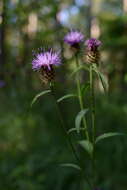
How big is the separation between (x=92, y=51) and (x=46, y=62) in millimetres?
242

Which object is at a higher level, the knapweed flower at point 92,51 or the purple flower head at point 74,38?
the purple flower head at point 74,38

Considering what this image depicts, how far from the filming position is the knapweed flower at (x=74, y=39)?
2240 mm

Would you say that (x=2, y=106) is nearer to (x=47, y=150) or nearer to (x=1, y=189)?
(x=47, y=150)

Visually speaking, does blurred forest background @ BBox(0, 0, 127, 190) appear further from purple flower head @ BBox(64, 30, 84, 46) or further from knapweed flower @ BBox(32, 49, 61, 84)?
knapweed flower @ BBox(32, 49, 61, 84)

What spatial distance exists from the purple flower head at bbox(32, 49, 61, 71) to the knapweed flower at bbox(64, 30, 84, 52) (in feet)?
0.86

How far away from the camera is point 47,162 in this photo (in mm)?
4531

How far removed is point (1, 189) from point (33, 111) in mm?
2390

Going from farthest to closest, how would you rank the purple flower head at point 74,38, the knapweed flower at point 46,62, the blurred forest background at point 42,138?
the blurred forest background at point 42,138, the purple flower head at point 74,38, the knapweed flower at point 46,62

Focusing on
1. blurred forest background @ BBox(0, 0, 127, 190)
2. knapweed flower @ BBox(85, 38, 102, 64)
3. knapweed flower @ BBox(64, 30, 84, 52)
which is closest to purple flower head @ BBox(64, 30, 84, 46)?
knapweed flower @ BBox(64, 30, 84, 52)

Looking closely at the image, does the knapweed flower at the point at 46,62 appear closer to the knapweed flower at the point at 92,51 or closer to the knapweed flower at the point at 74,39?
the knapweed flower at the point at 92,51

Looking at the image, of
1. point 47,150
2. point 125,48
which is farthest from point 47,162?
point 125,48

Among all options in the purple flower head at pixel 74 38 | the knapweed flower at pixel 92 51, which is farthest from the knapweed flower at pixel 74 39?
the knapweed flower at pixel 92 51

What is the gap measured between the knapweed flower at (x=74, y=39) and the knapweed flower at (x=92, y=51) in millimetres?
200

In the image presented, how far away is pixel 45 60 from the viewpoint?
1975mm
